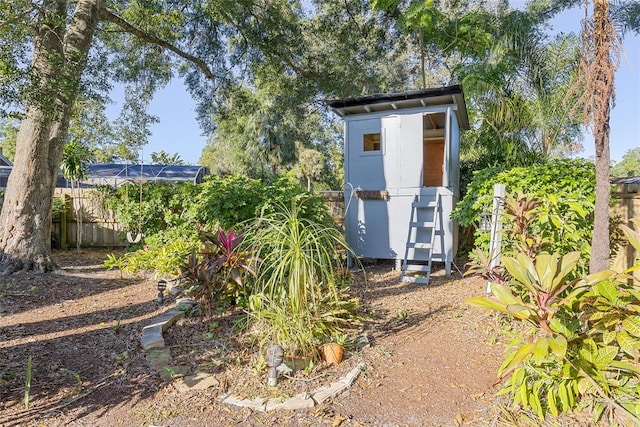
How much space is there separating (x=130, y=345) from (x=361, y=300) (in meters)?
2.36

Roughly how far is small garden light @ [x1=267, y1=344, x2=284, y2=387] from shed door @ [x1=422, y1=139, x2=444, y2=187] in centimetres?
670

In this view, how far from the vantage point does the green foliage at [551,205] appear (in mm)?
3438

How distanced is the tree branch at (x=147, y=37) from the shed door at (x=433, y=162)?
18.6 ft

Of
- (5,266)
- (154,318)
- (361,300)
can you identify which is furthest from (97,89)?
(361,300)

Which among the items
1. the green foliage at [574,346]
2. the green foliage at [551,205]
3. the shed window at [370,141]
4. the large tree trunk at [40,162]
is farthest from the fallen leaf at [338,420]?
the large tree trunk at [40,162]

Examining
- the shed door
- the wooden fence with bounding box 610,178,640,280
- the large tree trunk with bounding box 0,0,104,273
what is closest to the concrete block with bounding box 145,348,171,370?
the large tree trunk with bounding box 0,0,104,273

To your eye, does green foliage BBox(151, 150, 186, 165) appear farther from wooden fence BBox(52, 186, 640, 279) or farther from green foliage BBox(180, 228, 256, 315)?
green foliage BBox(180, 228, 256, 315)

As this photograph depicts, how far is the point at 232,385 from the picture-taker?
7.66 feet

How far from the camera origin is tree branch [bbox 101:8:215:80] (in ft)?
22.0

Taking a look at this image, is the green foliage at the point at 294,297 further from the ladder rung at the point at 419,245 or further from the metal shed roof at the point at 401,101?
the metal shed roof at the point at 401,101

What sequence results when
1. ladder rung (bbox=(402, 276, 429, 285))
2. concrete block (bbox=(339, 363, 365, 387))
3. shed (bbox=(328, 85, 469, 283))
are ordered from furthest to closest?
shed (bbox=(328, 85, 469, 283)) → ladder rung (bbox=(402, 276, 429, 285)) → concrete block (bbox=(339, 363, 365, 387))

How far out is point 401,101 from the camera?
19.2 feet

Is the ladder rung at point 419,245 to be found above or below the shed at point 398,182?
below

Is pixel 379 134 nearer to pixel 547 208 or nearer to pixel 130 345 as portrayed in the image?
pixel 547 208
